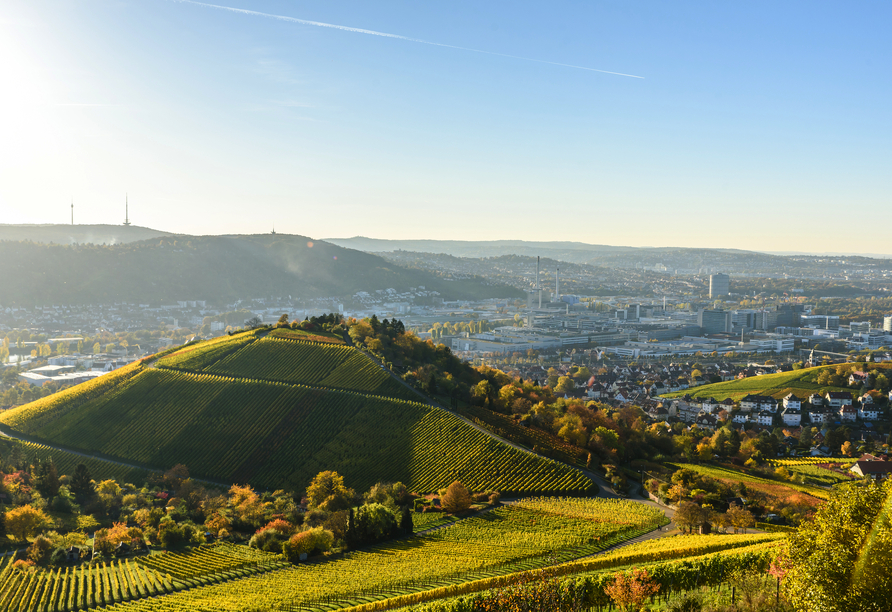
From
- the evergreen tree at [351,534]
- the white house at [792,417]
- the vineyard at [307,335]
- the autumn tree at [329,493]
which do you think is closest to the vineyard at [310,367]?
the vineyard at [307,335]

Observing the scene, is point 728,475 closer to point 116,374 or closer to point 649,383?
point 649,383

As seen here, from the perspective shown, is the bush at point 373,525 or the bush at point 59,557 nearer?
the bush at point 59,557

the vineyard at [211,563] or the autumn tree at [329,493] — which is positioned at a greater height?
the autumn tree at [329,493]

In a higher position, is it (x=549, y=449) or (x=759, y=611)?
(x=759, y=611)

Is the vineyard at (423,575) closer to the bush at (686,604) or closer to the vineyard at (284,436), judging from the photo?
the bush at (686,604)

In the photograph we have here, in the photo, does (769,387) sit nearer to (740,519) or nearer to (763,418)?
(763,418)

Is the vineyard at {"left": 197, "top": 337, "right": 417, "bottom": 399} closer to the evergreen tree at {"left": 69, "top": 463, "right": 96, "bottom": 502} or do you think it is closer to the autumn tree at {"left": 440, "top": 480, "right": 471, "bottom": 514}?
the autumn tree at {"left": 440, "top": 480, "right": 471, "bottom": 514}

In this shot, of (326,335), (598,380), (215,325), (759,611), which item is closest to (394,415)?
(326,335)
